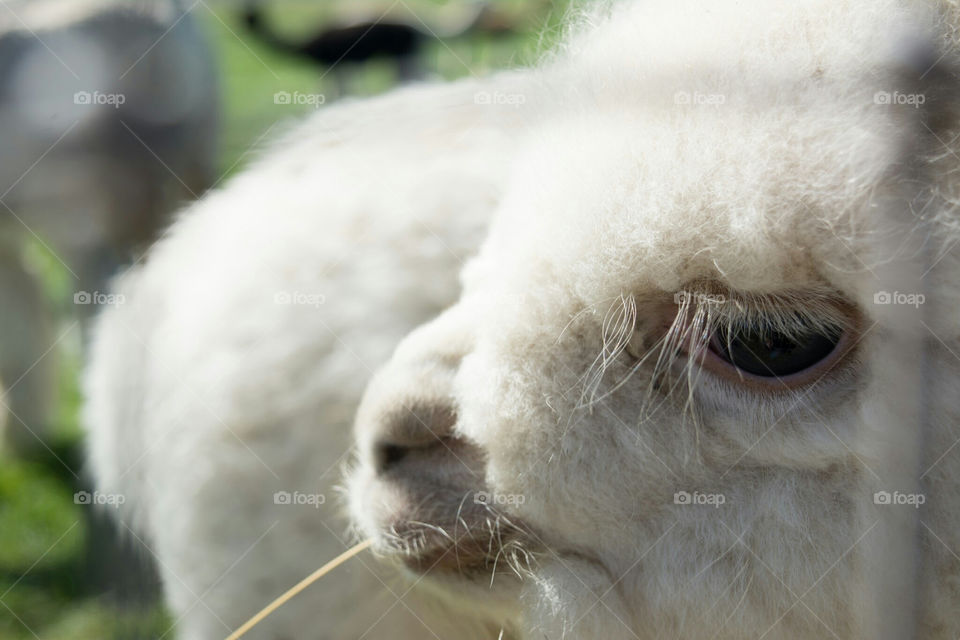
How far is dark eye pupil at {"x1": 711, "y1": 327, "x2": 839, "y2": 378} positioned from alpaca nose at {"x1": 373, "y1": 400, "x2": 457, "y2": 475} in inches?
21.3

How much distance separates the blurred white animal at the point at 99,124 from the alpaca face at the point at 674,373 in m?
2.57

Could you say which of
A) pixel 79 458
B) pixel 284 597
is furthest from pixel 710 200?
pixel 79 458

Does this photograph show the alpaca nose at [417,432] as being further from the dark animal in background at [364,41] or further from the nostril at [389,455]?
the dark animal in background at [364,41]

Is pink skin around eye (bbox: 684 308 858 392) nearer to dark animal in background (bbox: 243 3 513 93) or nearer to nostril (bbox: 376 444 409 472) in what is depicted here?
nostril (bbox: 376 444 409 472)

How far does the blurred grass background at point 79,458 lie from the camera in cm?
352

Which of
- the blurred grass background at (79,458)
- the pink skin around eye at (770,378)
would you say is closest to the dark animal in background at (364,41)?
the blurred grass background at (79,458)

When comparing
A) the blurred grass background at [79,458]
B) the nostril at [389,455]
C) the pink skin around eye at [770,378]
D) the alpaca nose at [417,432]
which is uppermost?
the pink skin around eye at [770,378]

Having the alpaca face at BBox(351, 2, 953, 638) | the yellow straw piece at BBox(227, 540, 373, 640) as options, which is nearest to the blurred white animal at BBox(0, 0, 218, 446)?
the yellow straw piece at BBox(227, 540, 373, 640)

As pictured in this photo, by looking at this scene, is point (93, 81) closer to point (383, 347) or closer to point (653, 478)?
point (383, 347)

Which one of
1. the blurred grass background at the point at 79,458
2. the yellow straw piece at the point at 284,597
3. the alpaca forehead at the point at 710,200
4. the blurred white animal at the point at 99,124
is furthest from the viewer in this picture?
the blurred white animal at the point at 99,124

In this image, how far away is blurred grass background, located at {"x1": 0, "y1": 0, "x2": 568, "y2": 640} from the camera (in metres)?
3.52

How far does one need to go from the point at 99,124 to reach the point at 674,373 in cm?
314

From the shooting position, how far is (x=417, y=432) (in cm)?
186

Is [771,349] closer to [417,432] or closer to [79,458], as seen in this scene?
[417,432]
